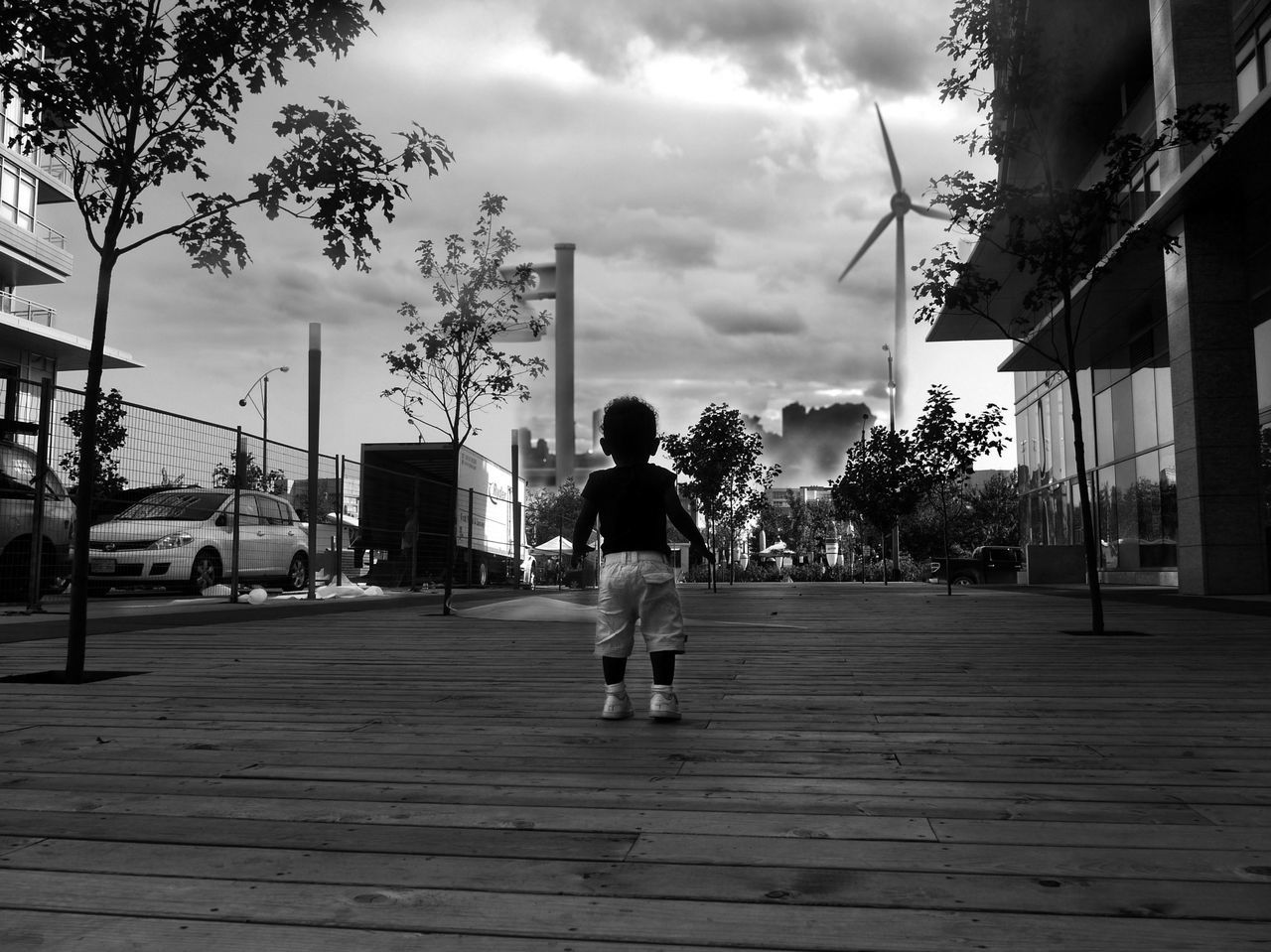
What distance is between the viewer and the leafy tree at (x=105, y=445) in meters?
10.2

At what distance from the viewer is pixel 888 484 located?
117 feet

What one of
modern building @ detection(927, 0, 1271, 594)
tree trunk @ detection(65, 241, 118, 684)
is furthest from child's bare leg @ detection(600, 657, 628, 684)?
modern building @ detection(927, 0, 1271, 594)

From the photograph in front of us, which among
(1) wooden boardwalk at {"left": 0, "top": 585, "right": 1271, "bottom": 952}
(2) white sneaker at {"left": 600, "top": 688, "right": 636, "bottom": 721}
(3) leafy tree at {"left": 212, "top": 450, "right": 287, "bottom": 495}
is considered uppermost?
(3) leafy tree at {"left": 212, "top": 450, "right": 287, "bottom": 495}

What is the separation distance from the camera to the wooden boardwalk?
185 cm

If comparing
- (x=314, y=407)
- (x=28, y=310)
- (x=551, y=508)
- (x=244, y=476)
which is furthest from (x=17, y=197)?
(x=551, y=508)

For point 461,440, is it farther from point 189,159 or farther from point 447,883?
point 447,883

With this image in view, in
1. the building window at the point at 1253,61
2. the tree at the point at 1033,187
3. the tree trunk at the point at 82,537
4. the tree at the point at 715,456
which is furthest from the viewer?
the tree at the point at 715,456

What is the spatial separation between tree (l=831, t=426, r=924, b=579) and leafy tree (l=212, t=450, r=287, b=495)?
20.4m

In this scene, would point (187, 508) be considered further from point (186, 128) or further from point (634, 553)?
point (634, 553)

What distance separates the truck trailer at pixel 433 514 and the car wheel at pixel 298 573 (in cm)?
139

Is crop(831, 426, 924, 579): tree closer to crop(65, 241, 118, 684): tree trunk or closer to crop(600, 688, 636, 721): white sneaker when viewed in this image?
crop(65, 241, 118, 684): tree trunk

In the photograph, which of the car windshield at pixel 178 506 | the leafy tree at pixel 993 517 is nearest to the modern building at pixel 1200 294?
the car windshield at pixel 178 506

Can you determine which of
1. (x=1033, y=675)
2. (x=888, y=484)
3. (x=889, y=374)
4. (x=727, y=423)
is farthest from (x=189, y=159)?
(x=889, y=374)

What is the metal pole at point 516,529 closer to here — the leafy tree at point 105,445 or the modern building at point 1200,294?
the leafy tree at point 105,445
